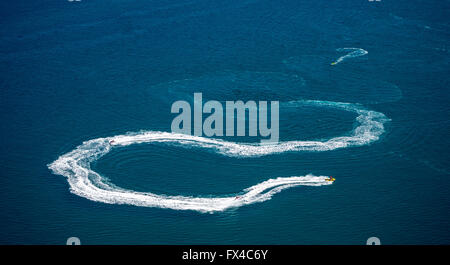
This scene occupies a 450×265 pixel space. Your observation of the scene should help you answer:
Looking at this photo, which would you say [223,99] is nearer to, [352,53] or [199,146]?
[199,146]

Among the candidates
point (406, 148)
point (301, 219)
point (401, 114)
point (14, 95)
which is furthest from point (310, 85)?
point (14, 95)

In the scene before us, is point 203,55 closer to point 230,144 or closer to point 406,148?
point 230,144

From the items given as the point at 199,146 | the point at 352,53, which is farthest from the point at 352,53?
the point at 199,146

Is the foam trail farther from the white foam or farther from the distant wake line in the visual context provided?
the distant wake line

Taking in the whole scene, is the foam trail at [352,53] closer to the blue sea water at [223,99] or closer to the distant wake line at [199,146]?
the blue sea water at [223,99]

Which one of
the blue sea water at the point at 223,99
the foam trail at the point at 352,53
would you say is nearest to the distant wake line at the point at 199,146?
the blue sea water at the point at 223,99

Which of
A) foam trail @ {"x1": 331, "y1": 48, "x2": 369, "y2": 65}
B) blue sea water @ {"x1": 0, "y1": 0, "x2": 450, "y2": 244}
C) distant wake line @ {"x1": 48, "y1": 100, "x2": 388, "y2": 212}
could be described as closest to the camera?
blue sea water @ {"x1": 0, "y1": 0, "x2": 450, "y2": 244}

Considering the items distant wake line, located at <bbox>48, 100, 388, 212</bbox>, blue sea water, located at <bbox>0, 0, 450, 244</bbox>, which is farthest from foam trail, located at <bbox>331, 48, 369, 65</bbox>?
distant wake line, located at <bbox>48, 100, 388, 212</bbox>

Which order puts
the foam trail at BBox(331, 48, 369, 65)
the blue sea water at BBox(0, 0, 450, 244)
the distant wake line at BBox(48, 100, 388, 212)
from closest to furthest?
the blue sea water at BBox(0, 0, 450, 244) < the distant wake line at BBox(48, 100, 388, 212) < the foam trail at BBox(331, 48, 369, 65)
